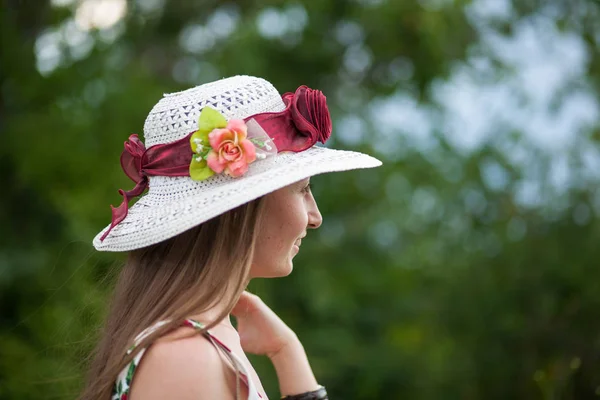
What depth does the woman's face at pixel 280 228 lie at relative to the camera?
190 cm

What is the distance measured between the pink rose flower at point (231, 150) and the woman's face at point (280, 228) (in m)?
0.10

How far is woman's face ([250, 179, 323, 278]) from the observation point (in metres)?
1.90

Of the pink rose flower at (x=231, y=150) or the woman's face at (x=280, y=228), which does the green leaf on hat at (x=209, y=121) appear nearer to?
the pink rose flower at (x=231, y=150)

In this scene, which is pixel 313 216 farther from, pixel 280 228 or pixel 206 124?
pixel 206 124

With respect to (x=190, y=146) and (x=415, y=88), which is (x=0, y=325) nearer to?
(x=190, y=146)

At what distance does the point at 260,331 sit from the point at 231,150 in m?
0.68

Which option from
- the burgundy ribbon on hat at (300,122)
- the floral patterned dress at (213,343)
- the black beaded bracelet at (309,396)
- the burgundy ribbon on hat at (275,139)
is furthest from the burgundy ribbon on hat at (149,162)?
the black beaded bracelet at (309,396)

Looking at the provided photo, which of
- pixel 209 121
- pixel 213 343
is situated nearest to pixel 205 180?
pixel 209 121

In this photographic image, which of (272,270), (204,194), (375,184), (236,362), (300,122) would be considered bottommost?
(375,184)

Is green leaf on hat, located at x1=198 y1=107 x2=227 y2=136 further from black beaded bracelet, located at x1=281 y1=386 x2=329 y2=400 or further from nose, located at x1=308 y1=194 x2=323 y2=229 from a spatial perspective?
black beaded bracelet, located at x1=281 y1=386 x2=329 y2=400

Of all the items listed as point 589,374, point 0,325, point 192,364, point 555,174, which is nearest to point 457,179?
point 555,174

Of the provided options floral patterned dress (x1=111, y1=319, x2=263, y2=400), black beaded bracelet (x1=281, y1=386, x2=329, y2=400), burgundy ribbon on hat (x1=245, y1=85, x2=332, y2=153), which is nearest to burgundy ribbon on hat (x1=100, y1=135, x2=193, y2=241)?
burgundy ribbon on hat (x1=245, y1=85, x2=332, y2=153)

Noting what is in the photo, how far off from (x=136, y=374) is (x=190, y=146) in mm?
528

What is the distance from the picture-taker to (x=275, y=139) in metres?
1.95
